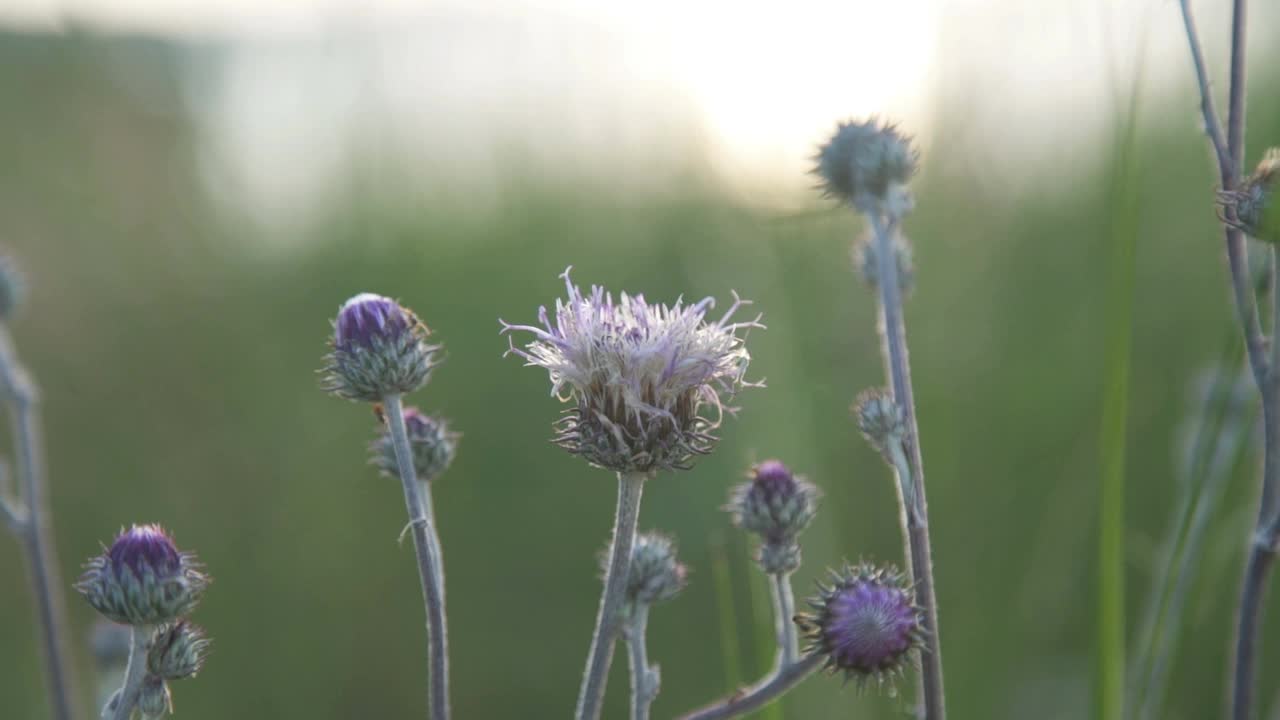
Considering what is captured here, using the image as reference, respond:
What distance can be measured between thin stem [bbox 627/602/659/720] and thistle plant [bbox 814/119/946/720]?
0.49 m

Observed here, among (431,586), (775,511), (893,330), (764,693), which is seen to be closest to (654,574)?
(775,511)

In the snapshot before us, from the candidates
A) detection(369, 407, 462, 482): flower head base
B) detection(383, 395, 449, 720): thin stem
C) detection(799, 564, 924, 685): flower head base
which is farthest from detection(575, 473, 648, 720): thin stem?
detection(369, 407, 462, 482): flower head base

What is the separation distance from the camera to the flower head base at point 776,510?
2.21 meters

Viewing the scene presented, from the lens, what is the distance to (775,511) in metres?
2.29

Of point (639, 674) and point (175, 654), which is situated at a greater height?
point (175, 654)

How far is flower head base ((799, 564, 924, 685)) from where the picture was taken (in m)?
1.88

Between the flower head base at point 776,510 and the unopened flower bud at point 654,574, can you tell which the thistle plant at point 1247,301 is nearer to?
the flower head base at point 776,510

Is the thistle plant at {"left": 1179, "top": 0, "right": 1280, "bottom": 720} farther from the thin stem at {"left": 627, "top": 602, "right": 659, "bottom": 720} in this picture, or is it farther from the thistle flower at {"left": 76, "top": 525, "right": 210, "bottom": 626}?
the thistle flower at {"left": 76, "top": 525, "right": 210, "bottom": 626}

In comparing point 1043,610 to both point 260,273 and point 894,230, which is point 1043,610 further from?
point 260,273

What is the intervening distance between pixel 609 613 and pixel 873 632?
0.47 metres

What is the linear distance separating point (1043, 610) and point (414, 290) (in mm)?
5028

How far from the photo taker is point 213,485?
612 cm

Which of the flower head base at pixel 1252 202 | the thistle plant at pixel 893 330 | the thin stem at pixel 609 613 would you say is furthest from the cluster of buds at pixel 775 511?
the flower head base at pixel 1252 202

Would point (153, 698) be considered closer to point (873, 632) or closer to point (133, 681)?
point (133, 681)
